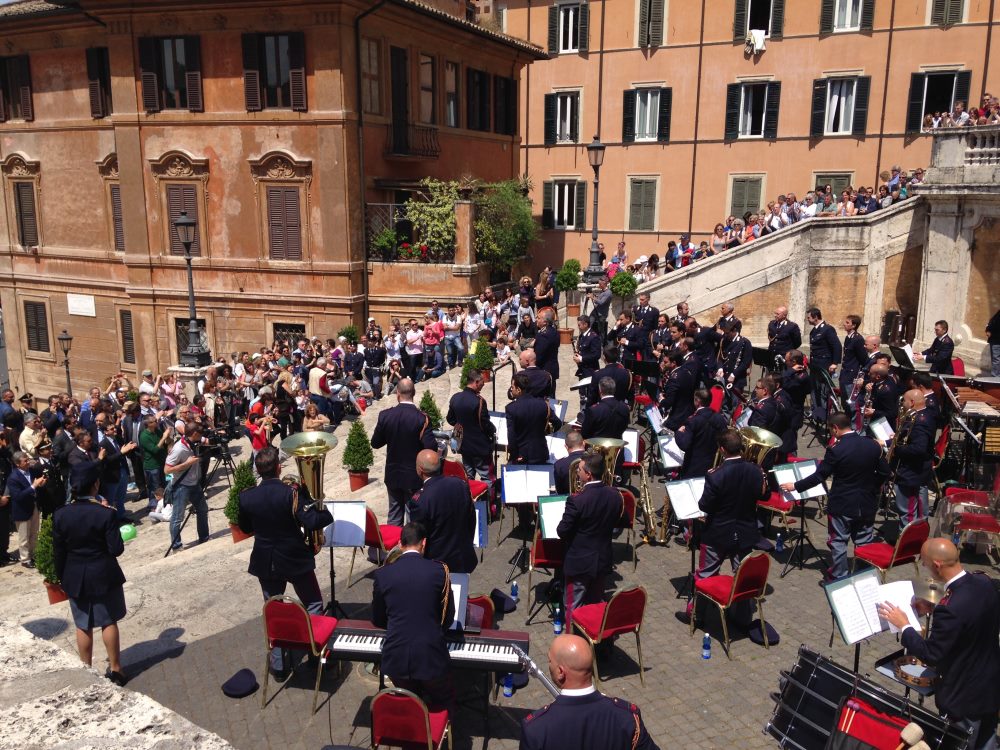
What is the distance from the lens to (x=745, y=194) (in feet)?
104

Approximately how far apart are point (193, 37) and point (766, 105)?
19.6 meters

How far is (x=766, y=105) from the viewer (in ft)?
101

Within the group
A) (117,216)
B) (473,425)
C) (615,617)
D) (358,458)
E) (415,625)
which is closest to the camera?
(415,625)

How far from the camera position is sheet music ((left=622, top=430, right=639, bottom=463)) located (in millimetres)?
10961

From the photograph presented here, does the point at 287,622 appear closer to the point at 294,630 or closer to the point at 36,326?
the point at 294,630

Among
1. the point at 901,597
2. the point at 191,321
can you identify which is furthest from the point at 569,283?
the point at 901,597

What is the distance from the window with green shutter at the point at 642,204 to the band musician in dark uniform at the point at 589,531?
2689cm

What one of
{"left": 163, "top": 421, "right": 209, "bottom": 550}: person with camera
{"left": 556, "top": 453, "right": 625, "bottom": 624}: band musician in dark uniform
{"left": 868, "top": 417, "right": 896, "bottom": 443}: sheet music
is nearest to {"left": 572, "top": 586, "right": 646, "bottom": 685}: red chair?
{"left": 556, "top": 453, "right": 625, "bottom": 624}: band musician in dark uniform

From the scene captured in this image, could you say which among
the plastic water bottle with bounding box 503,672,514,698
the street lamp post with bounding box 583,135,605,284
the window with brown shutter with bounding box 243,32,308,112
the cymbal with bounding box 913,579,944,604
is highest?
the window with brown shutter with bounding box 243,32,308,112

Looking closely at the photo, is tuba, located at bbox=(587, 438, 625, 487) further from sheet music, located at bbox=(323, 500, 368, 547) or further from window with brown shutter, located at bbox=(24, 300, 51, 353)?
window with brown shutter, located at bbox=(24, 300, 51, 353)

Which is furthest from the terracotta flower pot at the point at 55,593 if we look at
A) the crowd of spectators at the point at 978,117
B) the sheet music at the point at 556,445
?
the crowd of spectators at the point at 978,117

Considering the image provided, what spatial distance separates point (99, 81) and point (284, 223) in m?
8.57

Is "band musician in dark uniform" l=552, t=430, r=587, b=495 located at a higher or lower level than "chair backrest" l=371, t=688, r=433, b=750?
higher

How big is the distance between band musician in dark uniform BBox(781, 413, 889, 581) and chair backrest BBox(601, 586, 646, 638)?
279cm
